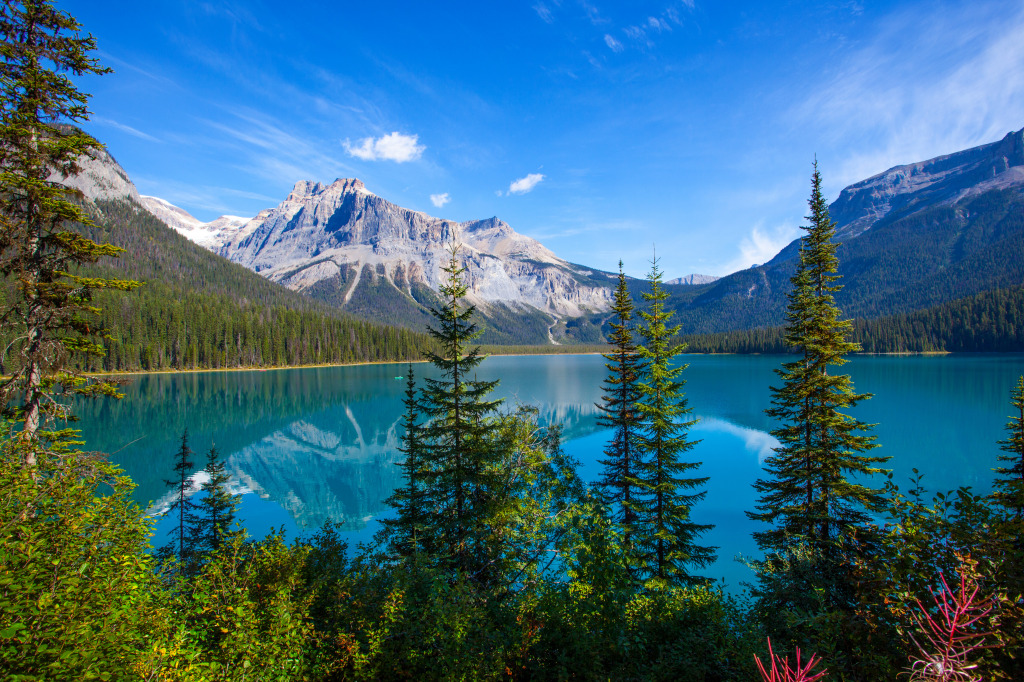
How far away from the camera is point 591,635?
24.8ft

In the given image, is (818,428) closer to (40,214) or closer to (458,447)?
(458,447)

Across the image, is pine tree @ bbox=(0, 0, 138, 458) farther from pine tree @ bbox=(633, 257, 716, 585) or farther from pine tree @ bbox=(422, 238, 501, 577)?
pine tree @ bbox=(633, 257, 716, 585)

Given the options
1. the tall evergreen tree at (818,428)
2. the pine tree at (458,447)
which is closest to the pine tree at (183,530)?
the pine tree at (458,447)

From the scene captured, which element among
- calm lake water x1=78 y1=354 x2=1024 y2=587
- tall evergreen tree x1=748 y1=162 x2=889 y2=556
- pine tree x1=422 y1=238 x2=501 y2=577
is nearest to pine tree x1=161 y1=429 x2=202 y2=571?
calm lake water x1=78 y1=354 x2=1024 y2=587

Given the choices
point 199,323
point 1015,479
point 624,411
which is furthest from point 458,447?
point 199,323

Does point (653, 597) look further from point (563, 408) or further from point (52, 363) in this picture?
point (563, 408)

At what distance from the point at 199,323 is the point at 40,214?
11204 cm

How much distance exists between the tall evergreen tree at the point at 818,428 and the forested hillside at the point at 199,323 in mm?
79956

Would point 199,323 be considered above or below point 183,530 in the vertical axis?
above

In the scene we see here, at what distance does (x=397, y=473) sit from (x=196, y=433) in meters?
25.8

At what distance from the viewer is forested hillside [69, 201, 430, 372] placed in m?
95.4

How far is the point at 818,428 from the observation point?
50.0ft

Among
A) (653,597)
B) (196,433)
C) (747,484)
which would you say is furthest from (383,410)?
Answer: (653,597)

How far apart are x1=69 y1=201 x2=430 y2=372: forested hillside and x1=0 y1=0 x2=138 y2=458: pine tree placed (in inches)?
2493
